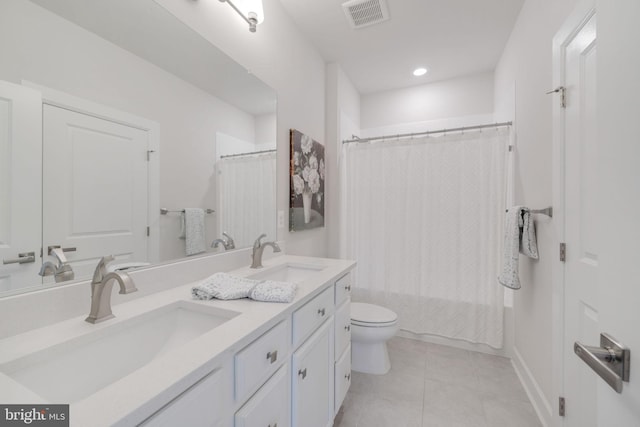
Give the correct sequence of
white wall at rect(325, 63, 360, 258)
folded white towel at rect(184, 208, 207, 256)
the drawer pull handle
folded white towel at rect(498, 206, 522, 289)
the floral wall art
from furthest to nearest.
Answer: white wall at rect(325, 63, 360, 258) < the floral wall art < folded white towel at rect(498, 206, 522, 289) < folded white towel at rect(184, 208, 207, 256) < the drawer pull handle

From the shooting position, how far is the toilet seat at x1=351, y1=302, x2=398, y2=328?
6.25ft

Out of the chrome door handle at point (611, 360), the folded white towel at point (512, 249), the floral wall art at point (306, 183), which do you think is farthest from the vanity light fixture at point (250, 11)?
the folded white towel at point (512, 249)

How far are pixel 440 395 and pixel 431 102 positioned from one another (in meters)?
2.80

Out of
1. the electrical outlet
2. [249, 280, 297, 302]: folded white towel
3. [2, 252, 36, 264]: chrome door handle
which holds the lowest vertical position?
[249, 280, 297, 302]: folded white towel

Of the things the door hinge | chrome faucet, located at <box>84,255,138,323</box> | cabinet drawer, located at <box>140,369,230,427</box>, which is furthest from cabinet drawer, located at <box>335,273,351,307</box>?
the door hinge

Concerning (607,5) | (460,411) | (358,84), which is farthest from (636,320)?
(358,84)

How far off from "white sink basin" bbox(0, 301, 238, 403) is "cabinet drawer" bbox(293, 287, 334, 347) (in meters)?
0.28

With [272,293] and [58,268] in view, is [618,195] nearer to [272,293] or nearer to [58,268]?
[272,293]

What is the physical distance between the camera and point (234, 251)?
58.6 inches

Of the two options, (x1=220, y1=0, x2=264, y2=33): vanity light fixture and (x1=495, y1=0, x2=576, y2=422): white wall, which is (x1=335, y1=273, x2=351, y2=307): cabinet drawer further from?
(x1=220, y1=0, x2=264, y2=33): vanity light fixture

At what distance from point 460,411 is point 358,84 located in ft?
10.1

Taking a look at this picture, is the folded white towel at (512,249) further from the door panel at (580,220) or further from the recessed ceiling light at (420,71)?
the recessed ceiling light at (420,71)

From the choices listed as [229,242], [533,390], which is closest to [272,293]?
[229,242]

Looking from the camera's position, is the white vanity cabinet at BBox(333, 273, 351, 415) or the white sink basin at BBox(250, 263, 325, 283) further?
the white sink basin at BBox(250, 263, 325, 283)
